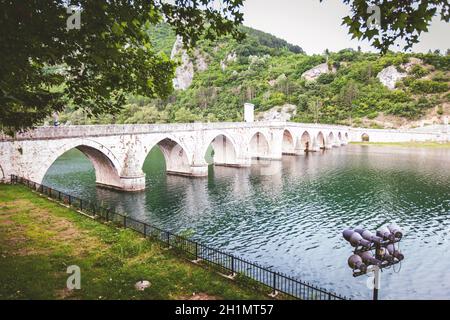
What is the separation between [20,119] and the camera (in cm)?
1275

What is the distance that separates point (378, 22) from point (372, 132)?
112405 millimetres

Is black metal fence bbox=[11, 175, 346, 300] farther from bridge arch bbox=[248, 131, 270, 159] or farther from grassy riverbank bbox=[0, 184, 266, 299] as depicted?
bridge arch bbox=[248, 131, 270, 159]

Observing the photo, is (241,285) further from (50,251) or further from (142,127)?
(142,127)

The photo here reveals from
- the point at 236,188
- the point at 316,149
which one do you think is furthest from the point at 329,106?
the point at 236,188

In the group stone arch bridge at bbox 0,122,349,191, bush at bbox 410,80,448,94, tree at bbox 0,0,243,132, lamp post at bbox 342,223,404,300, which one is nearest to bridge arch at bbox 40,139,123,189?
stone arch bridge at bbox 0,122,349,191

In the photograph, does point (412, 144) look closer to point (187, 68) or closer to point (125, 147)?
point (125, 147)

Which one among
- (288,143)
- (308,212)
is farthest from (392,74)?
(308,212)

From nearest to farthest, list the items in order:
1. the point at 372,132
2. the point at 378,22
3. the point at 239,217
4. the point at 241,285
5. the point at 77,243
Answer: the point at 378,22 → the point at 241,285 → the point at 77,243 → the point at 239,217 → the point at 372,132

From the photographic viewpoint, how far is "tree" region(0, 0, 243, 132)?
827 cm

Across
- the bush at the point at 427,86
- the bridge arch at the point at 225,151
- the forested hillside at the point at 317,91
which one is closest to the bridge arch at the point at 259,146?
the bridge arch at the point at 225,151

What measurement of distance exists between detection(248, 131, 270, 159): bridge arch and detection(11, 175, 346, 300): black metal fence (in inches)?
1792

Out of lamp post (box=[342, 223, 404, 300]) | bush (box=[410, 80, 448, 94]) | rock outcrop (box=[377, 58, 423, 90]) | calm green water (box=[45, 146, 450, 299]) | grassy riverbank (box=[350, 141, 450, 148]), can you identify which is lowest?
calm green water (box=[45, 146, 450, 299])

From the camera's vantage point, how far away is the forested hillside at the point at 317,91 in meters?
116

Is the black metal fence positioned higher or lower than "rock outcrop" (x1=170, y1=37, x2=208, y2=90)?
lower
